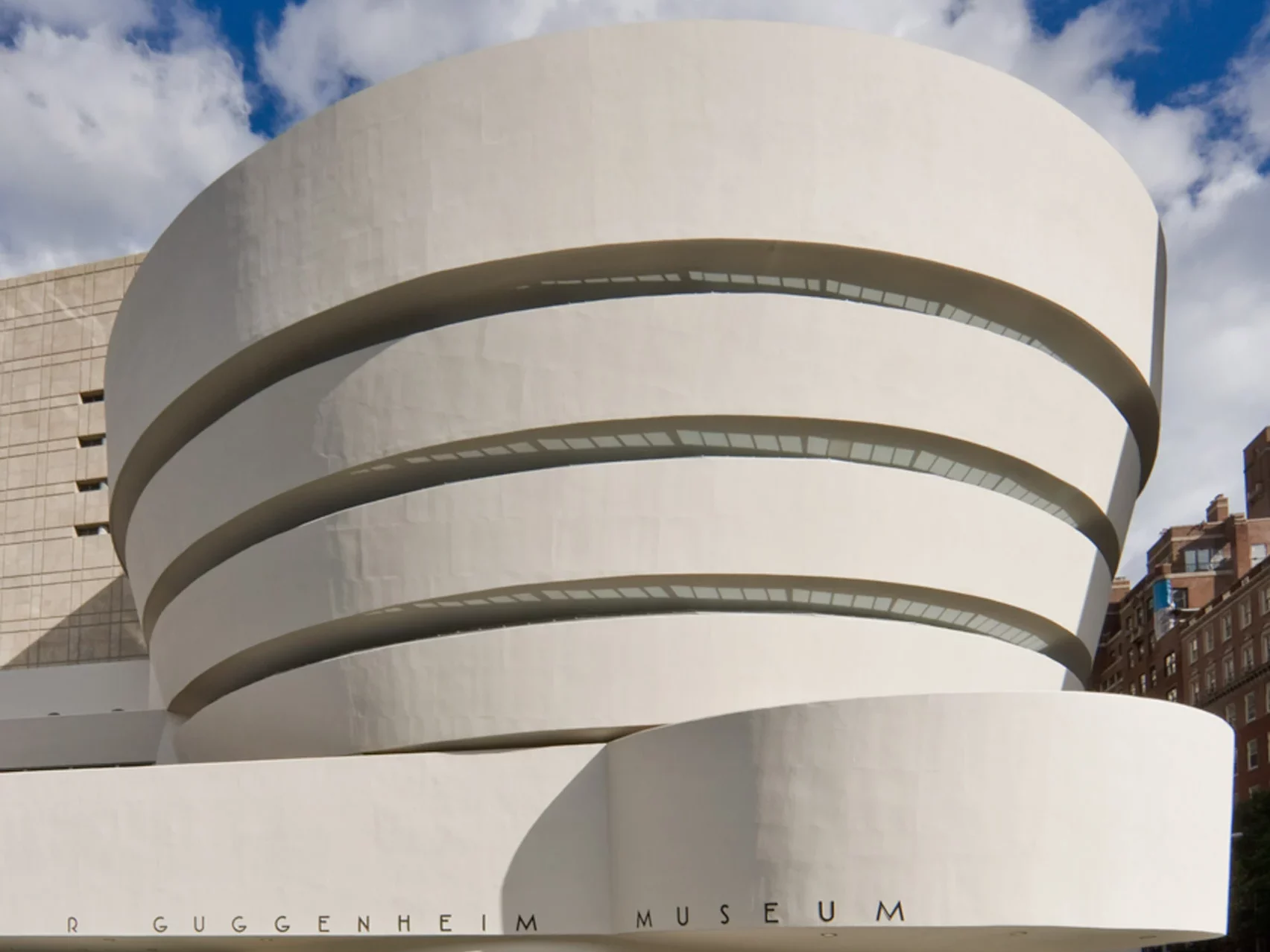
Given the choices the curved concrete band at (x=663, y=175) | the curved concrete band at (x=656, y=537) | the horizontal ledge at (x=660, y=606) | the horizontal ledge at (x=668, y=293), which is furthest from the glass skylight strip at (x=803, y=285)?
the horizontal ledge at (x=660, y=606)

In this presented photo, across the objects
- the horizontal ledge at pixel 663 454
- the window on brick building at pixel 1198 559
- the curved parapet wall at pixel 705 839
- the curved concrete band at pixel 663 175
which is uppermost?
the window on brick building at pixel 1198 559

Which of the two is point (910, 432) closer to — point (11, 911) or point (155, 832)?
point (155, 832)

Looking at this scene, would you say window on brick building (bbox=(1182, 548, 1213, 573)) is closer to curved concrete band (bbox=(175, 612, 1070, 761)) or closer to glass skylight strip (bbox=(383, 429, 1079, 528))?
glass skylight strip (bbox=(383, 429, 1079, 528))

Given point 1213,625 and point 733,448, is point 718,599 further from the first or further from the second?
point 1213,625

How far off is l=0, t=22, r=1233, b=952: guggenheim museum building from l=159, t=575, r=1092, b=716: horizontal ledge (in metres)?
0.08

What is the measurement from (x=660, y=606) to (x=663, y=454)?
2.27m

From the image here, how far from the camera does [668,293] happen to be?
22.4 m

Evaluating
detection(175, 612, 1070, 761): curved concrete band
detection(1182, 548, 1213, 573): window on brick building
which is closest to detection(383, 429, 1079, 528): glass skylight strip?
detection(175, 612, 1070, 761): curved concrete band

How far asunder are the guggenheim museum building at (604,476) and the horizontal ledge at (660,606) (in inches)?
3.2

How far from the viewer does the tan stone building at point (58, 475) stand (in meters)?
37.6

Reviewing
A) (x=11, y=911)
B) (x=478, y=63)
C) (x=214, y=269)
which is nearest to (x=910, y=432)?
(x=478, y=63)

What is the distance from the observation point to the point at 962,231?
22.1 m

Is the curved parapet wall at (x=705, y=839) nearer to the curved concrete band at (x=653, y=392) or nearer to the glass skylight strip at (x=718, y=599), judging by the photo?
the glass skylight strip at (x=718, y=599)

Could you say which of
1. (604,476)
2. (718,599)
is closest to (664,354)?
(604,476)
